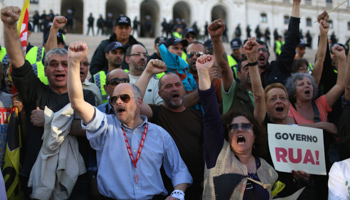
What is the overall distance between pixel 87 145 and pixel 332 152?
2.74 m

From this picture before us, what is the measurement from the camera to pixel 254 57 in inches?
137

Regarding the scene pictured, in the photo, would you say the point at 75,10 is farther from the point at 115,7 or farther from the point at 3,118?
the point at 3,118

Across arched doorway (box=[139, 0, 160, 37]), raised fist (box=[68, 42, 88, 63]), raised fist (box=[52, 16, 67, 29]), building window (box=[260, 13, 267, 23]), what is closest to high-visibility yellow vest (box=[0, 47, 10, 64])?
raised fist (box=[52, 16, 67, 29])

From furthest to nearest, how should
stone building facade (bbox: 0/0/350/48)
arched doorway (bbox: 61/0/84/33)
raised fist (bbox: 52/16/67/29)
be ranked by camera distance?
arched doorway (bbox: 61/0/84/33)
stone building facade (bbox: 0/0/350/48)
raised fist (bbox: 52/16/67/29)

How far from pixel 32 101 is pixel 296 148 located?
276cm

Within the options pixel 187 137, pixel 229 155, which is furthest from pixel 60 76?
pixel 229 155

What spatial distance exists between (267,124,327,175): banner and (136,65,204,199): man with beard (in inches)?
30.1

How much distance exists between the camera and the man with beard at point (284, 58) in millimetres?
4871

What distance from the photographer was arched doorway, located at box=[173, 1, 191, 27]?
33.6m

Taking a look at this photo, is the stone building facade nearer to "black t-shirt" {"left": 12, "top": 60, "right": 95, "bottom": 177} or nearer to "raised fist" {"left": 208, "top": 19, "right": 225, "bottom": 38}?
"black t-shirt" {"left": 12, "top": 60, "right": 95, "bottom": 177}

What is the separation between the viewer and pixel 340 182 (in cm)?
289

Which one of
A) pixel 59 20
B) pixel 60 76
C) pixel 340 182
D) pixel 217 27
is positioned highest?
pixel 59 20

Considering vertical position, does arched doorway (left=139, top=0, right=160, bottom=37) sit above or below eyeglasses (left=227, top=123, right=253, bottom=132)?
above

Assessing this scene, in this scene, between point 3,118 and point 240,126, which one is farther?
point 3,118
